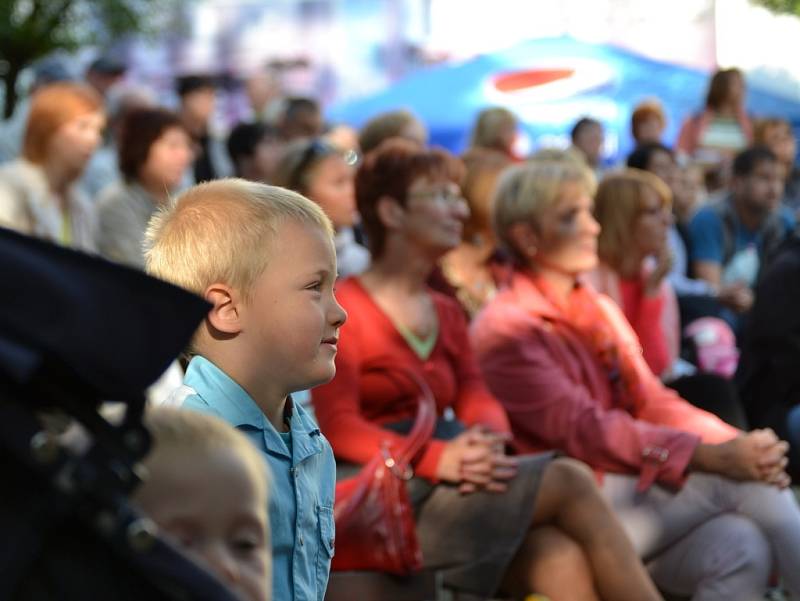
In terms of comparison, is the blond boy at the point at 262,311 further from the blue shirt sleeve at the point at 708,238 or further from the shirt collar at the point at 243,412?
the blue shirt sleeve at the point at 708,238

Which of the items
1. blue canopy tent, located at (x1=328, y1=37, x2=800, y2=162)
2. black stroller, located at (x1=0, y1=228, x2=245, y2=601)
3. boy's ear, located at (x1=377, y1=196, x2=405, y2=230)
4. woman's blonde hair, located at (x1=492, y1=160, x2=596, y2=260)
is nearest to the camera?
black stroller, located at (x1=0, y1=228, x2=245, y2=601)

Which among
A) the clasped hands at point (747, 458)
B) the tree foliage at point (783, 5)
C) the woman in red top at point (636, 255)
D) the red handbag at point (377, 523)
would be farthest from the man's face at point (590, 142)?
the red handbag at point (377, 523)

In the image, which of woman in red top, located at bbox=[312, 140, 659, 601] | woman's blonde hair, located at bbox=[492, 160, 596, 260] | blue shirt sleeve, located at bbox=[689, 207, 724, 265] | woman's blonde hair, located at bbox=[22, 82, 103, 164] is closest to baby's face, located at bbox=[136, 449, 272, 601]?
woman in red top, located at bbox=[312, 140, 659, 601]

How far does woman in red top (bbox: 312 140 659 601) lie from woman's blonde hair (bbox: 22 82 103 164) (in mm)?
2784

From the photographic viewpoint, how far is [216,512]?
157 cm

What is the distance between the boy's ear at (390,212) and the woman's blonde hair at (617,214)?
155 cm

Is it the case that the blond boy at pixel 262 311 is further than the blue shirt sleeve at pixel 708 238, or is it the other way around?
the blue shirt sleeve at pixel 708 238

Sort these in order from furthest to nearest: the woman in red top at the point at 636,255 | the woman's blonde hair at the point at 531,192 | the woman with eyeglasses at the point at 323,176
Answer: the woman in red top at the point at 636,255 < the woman with eyeglasses at the point at 323,176 < the woman's blonde hair at the point at 531,192

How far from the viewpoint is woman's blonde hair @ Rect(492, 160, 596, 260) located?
489 cm

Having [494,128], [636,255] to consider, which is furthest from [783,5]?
[636,255]

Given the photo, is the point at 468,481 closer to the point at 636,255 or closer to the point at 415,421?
the point at 415,421

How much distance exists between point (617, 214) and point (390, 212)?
63.6 inches

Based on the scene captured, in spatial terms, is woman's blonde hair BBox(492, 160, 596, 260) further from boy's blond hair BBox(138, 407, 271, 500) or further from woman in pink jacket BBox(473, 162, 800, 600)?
boy's blond hair BBox(138, 407, 271, 500)

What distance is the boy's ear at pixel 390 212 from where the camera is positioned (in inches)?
180
